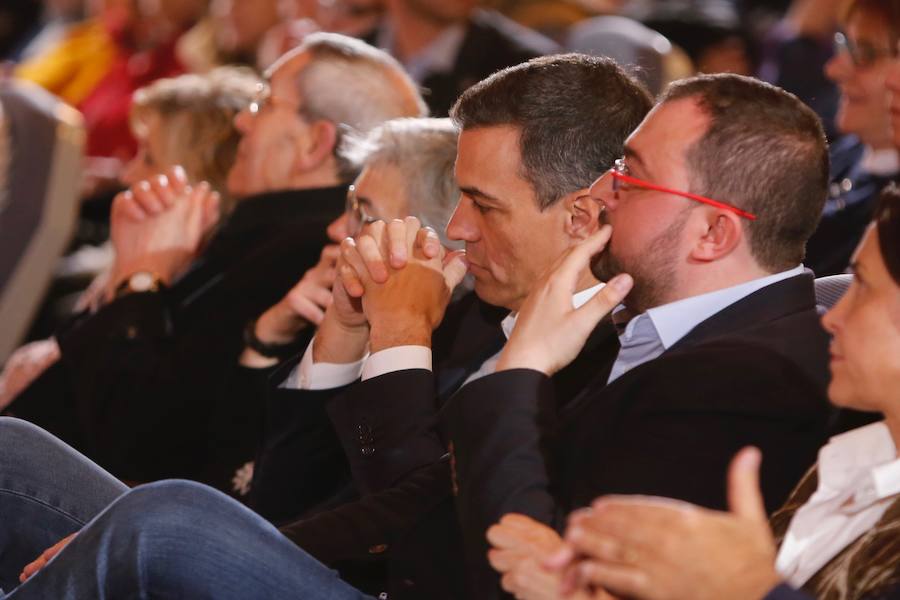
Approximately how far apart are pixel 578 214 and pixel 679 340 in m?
0.42

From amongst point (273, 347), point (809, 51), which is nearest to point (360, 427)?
point (273, 347)

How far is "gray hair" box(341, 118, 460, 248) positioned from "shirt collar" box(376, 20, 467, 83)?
1553 millimetres

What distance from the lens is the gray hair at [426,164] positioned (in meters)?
2.33

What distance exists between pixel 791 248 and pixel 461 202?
58cm

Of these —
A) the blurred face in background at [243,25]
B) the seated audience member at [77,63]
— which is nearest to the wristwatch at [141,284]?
the blurred face in background at [243,25]

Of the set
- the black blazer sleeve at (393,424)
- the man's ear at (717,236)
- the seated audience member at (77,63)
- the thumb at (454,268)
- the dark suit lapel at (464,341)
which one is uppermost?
the man's ear at (717,236)

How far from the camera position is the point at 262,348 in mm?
2473

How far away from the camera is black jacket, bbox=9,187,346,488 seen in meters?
2.51

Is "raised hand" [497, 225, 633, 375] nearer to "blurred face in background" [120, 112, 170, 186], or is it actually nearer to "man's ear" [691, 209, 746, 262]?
"man's ear" [691, 209, 746, 262]

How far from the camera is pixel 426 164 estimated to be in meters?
2.34

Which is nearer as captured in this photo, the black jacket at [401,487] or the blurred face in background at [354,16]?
the black jacket at [401,487]

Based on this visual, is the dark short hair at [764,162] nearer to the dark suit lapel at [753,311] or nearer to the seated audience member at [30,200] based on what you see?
the dark suit lapel at [753,311]

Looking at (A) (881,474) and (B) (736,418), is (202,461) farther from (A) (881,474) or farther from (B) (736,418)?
(A) (881,474)

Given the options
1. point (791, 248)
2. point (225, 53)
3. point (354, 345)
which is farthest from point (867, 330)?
point (225, 53)
